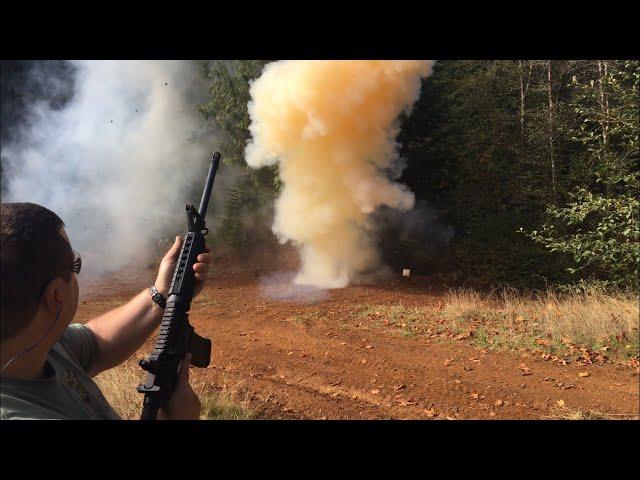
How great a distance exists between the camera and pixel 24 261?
4.18ft

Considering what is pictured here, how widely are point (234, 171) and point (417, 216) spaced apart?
628 cm

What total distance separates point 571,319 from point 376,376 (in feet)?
10.4

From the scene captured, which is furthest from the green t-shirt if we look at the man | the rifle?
the rifle

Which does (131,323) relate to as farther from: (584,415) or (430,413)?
(584,415)

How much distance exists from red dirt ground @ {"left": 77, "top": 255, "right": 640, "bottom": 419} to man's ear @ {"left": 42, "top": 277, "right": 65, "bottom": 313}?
129 inches

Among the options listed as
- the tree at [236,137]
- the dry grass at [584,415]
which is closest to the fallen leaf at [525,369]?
the dry grass at [584,415]

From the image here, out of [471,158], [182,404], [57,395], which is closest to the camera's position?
[57,395]

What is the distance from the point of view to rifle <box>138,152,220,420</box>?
1673mm

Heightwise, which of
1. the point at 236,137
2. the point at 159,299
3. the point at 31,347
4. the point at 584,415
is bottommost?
the point at 31,347

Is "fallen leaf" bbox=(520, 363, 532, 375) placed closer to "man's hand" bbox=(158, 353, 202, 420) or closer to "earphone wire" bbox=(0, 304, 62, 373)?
"man's hand" bbox=(158, 353, 202, 420)

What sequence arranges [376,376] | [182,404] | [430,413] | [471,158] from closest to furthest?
[182,404], [430,413], [376,376], [471,158]

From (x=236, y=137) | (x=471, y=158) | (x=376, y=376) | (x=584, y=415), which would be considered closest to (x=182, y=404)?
(x=376, y=376)

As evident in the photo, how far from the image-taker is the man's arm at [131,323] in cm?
203

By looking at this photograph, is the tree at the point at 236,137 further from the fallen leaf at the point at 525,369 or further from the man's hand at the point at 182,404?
the man's hand at the point at 182,404
